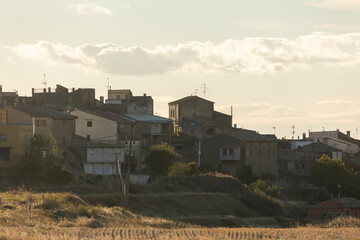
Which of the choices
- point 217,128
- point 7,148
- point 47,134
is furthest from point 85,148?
point 217,128

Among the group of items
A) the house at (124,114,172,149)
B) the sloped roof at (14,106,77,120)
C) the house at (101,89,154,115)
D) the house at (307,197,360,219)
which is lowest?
the house at (307,197,360,219)

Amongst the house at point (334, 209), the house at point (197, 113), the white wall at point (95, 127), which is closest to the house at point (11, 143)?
the white wall at point (95, 127)

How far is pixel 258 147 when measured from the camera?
9669 centimetres

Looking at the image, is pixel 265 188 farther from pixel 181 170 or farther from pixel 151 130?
pixel 151 130

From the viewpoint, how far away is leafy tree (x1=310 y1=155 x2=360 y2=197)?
9325 cm

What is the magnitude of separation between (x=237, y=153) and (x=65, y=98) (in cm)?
2569

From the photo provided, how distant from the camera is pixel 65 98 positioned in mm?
107375

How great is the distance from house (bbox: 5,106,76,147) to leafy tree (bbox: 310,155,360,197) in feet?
99.4

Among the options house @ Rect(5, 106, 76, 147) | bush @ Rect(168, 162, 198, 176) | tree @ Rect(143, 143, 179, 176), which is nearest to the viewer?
house @ Rect(5, 106, 76, 147)

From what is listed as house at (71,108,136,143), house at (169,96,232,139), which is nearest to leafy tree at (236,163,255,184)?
house at (71,108,136,143)

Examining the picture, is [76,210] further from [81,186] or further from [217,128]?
[217,128]

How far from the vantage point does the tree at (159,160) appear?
81688 millimetres

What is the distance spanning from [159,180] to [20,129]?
13.1 m

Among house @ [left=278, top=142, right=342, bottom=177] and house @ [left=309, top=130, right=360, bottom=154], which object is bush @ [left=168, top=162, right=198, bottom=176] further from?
house @ [left=309, top=130, right=360, bottom=154]
